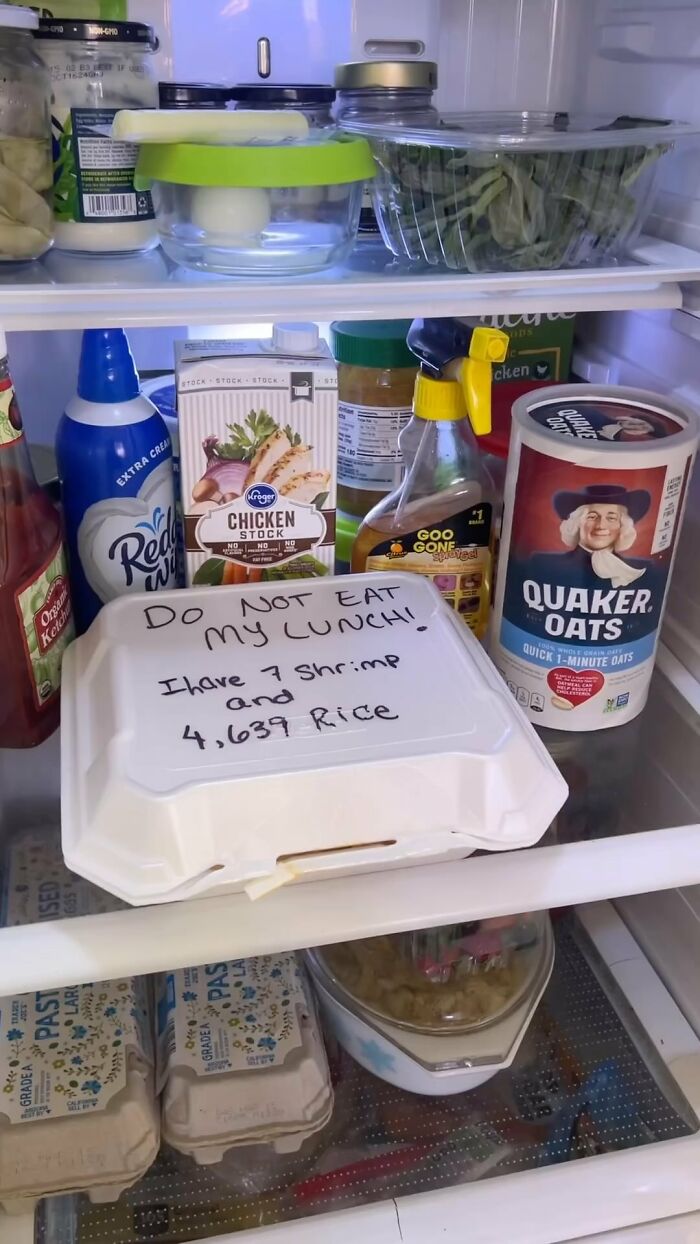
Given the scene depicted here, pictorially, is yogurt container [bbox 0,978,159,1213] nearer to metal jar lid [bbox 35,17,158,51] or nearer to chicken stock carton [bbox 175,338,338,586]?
chicken stock carton [bbox 175,338,338,586]

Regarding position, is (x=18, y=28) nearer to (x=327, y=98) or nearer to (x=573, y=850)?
(x=327, y=98)

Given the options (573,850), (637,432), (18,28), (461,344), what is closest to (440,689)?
(573,850)

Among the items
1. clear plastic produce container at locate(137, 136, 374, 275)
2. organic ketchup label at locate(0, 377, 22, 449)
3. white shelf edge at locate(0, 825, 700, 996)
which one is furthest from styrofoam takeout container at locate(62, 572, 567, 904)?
clear plastic produce container at locate(137, 136, 374, 275)

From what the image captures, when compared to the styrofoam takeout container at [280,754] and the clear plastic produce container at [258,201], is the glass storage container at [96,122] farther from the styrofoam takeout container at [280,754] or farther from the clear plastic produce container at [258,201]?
the styrofoam takeout container at [280,754]

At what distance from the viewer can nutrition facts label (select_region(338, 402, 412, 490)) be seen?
96 centimetres

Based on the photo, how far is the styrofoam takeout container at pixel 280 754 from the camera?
A: 1.96 feet

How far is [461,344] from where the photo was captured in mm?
922

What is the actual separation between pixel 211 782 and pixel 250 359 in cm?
36

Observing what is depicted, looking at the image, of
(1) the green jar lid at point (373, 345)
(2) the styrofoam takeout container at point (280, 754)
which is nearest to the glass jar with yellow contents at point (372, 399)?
(1) the green jar lid at point (373, 345)

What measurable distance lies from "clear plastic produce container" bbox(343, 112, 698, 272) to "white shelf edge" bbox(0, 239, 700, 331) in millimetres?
21

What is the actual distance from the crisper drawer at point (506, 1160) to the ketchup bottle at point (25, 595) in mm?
393

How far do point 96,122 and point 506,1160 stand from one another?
0.88m

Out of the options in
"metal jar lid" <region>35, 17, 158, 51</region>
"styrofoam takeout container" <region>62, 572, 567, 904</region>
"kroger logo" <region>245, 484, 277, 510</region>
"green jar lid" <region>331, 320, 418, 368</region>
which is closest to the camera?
"styrofoam takeout container" <region>62, 572, 567, 904</region>

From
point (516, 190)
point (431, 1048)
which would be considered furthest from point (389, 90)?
point (431, 1048)
